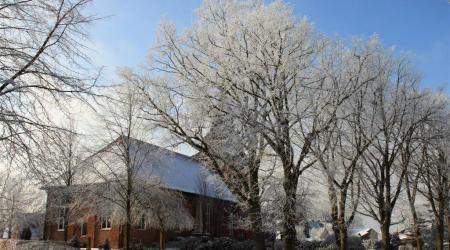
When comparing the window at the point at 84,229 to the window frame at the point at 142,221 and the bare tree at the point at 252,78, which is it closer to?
the window frame at the point at 142,221

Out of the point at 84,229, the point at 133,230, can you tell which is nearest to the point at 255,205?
the point at 133,230

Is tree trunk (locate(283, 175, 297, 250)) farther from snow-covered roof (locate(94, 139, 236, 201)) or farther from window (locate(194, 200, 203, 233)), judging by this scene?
window (locate(194, 200, 203, 233))

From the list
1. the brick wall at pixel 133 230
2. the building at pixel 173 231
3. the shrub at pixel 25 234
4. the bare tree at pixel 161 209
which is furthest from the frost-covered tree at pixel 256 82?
the shrub at pixel 25 234

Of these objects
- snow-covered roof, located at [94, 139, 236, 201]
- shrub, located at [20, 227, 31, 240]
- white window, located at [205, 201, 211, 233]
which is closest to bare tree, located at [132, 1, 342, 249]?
snow-covered roof, located at [94, 139, 236, 201]

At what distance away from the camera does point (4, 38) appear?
24.0 ft

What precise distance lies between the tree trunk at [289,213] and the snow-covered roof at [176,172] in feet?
13.1

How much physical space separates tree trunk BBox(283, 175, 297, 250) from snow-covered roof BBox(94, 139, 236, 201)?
3.99m

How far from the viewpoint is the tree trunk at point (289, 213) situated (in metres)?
17.0

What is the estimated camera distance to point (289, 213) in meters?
17.0

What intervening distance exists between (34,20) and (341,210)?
1567 centimetres

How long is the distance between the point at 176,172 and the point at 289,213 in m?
25.0

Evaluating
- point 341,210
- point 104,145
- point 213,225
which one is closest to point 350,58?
point 341,210

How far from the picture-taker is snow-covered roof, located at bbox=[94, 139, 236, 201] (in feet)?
81.1

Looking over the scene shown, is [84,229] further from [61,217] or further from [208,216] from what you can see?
[208,216]
